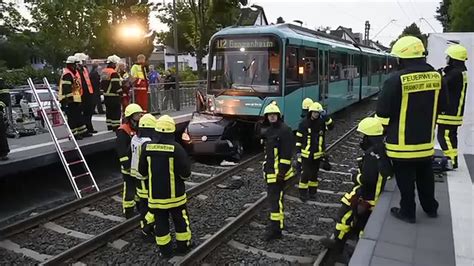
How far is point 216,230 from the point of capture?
21.4 feet

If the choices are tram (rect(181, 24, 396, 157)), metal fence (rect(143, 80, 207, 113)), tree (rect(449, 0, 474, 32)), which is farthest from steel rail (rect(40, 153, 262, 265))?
tree (rect(449, 0, 474, 32))

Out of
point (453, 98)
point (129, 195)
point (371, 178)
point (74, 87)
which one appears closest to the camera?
point (371, 178)

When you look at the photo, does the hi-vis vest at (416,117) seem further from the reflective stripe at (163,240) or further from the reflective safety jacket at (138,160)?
the reflective safety jacket at (138,160)

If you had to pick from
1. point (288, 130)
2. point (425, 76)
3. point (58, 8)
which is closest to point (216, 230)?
point (288, 130)

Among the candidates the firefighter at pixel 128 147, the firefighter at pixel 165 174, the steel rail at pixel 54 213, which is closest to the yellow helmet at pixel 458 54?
the firefighter at pixel 165 174

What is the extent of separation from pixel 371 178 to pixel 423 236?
108 cm

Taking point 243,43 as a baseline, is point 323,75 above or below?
below

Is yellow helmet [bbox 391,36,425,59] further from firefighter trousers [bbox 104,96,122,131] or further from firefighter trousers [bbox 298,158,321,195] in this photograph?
firefighter trousers [bbox 104,96,122,131]

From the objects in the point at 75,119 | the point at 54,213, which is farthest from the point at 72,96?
the point at 54,213

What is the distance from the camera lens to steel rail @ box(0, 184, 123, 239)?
261 inches

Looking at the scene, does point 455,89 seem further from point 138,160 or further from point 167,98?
point 167,98

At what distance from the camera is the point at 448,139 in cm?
668

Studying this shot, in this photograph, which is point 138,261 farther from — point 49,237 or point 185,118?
point 185,118

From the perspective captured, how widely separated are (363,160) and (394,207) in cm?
67
